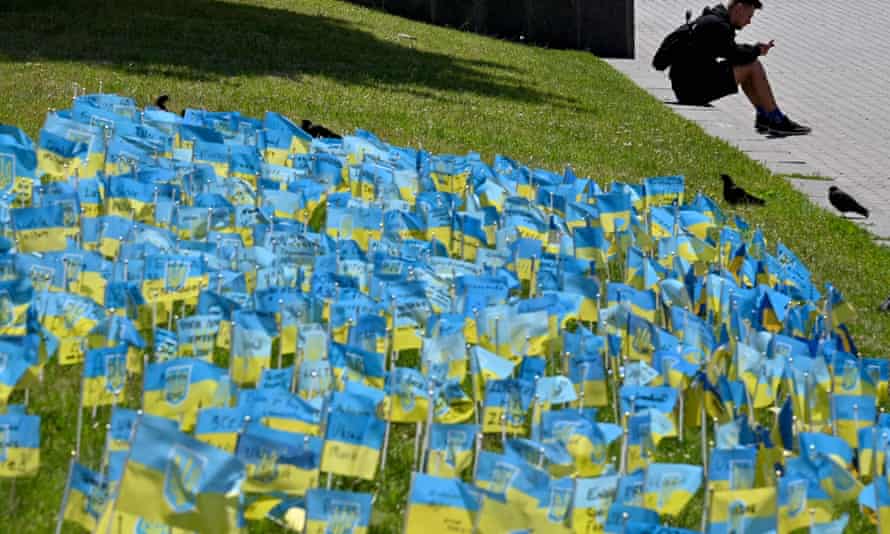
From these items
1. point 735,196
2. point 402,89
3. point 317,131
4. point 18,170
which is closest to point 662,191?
point 735,196

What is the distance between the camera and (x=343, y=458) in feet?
13.5

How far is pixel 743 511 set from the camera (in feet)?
13.0

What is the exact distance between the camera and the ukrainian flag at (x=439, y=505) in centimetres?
370

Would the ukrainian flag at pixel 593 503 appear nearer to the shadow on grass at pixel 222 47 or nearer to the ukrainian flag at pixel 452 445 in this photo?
the ukrainian flag at pixel 452 445

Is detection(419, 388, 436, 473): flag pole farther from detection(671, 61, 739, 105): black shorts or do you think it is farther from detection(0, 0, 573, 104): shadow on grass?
detection(671, 61, 739, 105): black shorts

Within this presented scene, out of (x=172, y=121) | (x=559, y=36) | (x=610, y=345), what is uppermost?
(x=610, y=345)

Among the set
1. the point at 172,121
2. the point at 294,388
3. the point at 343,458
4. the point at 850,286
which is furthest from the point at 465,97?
the point at 343,458

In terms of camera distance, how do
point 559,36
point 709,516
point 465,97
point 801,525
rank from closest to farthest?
1. point 709,516
2. point 801,525
3. point 465,97
4. point 559,36

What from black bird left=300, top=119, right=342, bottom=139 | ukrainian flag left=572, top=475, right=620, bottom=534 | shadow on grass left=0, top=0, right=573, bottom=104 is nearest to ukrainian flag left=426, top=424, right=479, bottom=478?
ukrainian flag left=572, top=475, right=620, bottom=534

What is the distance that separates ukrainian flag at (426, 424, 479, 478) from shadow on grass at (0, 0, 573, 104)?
8.69 meters

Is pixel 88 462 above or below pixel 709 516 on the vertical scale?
below

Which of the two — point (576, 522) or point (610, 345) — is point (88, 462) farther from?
point (610, 345)

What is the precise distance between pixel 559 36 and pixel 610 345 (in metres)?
14.6

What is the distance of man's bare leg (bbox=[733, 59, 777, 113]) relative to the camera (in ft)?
45.7
